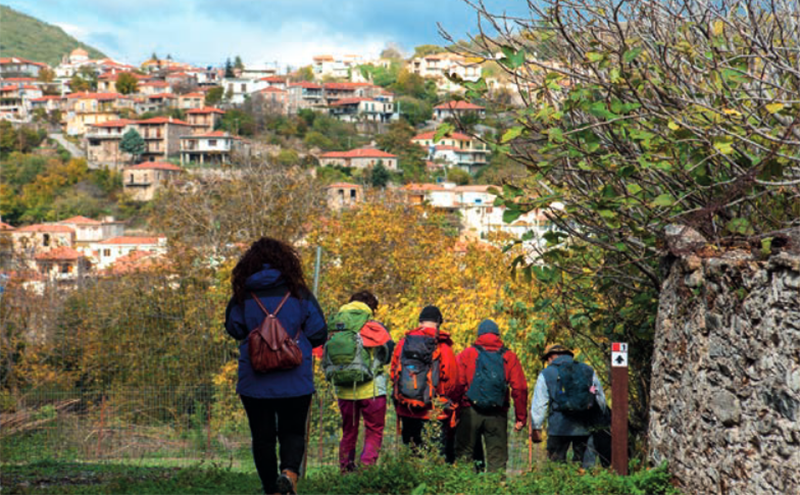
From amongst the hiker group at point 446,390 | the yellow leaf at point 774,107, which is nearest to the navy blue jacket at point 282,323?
the hiker group at point 446,390

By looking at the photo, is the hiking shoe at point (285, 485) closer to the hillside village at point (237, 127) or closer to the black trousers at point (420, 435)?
the black trousers at point (420, 435)

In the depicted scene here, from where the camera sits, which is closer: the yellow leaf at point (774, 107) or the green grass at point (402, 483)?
the yellow leaf at point (774, 107)

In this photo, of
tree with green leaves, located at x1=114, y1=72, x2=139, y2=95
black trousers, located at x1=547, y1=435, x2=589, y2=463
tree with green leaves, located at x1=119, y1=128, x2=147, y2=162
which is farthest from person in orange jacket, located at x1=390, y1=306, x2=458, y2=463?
tree with green leaves, located at x1=114, y1=72, x2=139, y2=95

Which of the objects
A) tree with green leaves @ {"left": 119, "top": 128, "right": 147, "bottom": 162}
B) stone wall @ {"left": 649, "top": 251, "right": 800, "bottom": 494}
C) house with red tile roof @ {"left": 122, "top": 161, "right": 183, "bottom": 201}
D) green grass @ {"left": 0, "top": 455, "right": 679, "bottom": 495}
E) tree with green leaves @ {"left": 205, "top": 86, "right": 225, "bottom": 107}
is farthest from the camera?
tree with green leaves @ {"left": 205, "top": 86, "right": 225, "bottom": 107}

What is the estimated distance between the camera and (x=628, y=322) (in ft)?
23.9

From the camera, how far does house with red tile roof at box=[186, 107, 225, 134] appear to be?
147 meters

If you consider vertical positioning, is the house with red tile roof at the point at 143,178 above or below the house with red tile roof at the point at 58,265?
above

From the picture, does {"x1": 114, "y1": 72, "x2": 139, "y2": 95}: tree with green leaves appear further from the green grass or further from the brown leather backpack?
the brown leather backpack

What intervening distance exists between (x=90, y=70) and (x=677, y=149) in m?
202

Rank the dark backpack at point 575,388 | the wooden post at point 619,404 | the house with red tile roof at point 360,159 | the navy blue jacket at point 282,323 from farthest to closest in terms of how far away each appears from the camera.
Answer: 1. the house with red tile roof at point 360,159
2. the dark backpack at point 575,388
3. the wooden post at point 619,404
4. the navy blue jacket at point 282,323

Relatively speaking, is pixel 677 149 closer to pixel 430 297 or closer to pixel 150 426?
pixel 150 426

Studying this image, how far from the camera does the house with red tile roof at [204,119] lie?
14688 centimetres

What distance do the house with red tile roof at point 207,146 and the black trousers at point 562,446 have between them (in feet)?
407

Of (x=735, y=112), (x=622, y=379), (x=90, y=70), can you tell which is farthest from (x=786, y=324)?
(x=90, y=70)
